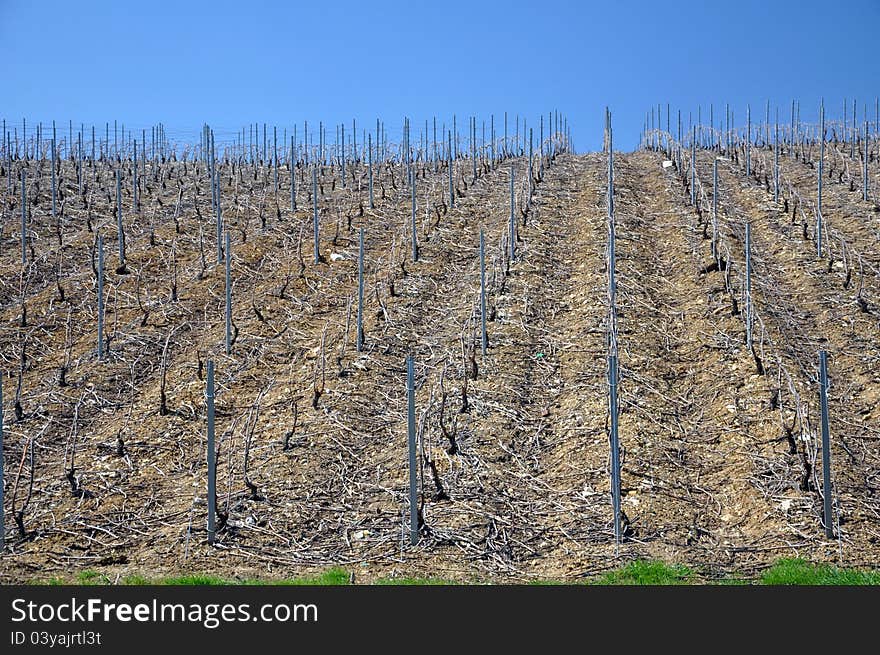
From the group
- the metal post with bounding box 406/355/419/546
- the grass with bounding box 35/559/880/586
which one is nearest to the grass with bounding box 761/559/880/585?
the grass with bounding box 35/559/880/586

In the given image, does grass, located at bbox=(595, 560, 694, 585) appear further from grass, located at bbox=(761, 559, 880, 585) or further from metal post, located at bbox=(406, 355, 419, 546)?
metal post, located at bbox=(406, 355, 419, 546)

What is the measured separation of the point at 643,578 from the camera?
5.55 meters

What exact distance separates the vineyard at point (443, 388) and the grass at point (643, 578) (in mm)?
192

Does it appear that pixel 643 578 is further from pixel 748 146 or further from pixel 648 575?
pixel 748 146

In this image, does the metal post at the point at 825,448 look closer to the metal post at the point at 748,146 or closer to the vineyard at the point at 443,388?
the vineyard at the point at 443,388

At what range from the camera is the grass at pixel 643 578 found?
213 inches

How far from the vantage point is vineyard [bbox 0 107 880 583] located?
21.0ft

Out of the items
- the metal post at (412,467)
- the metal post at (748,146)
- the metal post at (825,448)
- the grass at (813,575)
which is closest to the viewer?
the grass at (813,575)

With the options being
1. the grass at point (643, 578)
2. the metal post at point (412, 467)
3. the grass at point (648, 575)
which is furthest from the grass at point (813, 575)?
the metal post at point (412, 467)

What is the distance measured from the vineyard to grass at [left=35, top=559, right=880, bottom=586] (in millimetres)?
192

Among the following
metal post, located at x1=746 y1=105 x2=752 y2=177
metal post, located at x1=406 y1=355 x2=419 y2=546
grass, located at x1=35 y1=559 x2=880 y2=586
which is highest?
metal post, located at x1=746 y1=105 x2=752 y2=177

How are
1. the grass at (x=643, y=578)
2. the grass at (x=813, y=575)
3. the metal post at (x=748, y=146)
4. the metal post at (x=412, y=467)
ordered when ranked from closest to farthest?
the grass at (x=813, y=575), the grass at (x=643, y=578), the metal post at (x=412, y=467), the metal post at (x=748, y=146)

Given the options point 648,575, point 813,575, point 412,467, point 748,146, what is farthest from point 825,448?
point 748,146

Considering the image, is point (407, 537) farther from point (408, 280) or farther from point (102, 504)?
point (408, 280)
